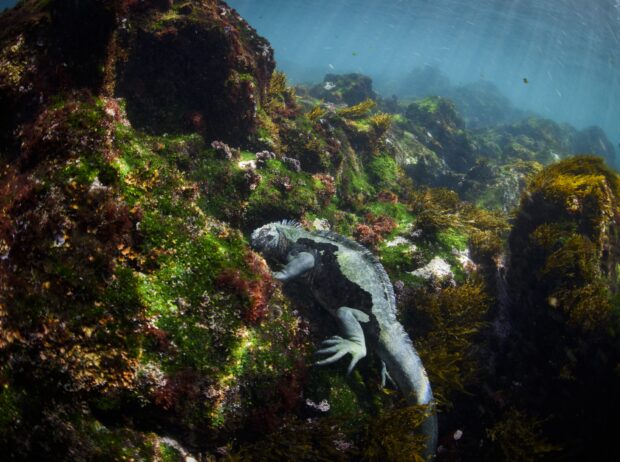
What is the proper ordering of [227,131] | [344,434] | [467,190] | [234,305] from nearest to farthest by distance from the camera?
[234,305]
[344,434]
[227,131]
[467,190]

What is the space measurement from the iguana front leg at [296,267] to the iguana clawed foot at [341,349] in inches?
46.9

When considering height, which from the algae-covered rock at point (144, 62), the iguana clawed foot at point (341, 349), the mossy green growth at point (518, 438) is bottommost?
the mossy green growth at point (518, 438)

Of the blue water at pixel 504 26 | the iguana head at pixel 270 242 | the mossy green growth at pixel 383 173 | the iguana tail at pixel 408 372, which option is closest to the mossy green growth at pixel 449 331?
the iguana tail at pixel 408 372

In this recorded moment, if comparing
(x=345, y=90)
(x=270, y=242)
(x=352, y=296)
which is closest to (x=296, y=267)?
(x=270, y=242)

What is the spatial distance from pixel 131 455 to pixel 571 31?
199 ft

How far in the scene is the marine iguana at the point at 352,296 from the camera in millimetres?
4918

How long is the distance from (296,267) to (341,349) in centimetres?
152

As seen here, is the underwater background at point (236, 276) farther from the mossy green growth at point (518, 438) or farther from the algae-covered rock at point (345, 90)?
the algae-covered rock at point (345, 90)

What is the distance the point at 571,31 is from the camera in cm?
4347

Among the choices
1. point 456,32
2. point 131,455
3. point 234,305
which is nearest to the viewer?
point 131,455

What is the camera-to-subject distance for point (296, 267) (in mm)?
5586

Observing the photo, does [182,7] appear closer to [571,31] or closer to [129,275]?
[129,275]

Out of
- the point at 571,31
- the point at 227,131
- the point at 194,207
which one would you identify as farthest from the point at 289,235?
the point at 571,31

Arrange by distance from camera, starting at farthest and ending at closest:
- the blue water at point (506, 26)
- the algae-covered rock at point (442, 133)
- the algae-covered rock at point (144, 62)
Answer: the blue water at point (506, 26) < the algae-covered rock at point (442, 133) < the algae-covered rock at point (144, 62)
